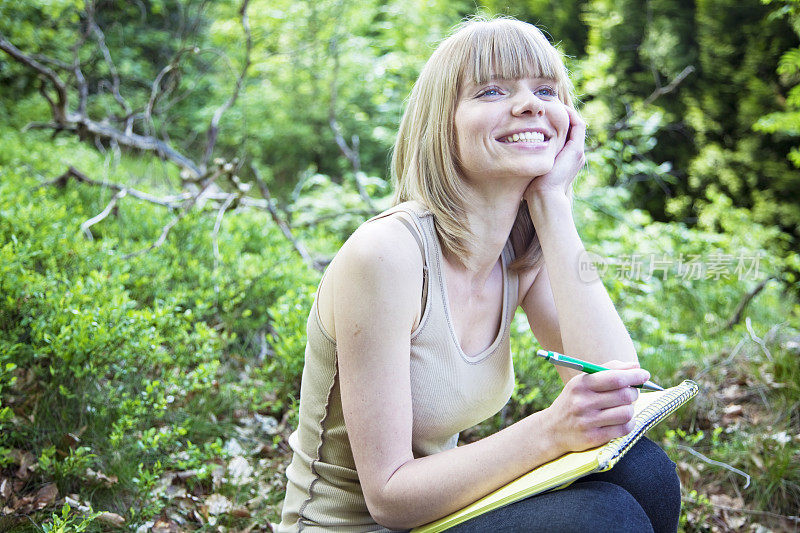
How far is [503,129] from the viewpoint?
1.61m

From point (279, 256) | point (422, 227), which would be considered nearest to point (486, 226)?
point (422, 227)

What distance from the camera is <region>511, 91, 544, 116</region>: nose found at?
63.3 inches

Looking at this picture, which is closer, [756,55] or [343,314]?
[343,314]

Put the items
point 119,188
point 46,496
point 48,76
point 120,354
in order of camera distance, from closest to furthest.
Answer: point 46,496 < point 120,354 < point 119,188 < point 48,76

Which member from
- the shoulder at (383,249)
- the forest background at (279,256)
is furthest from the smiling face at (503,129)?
the forest background at (279,256)

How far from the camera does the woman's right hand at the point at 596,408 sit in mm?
1282

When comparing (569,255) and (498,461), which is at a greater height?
(569,255)

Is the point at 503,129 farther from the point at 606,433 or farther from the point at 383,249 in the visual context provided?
the point at 606,433

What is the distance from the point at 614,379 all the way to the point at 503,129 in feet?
2.16

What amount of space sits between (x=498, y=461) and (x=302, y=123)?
6.58m

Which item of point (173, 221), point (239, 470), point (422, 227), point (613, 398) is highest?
point (422, 227)

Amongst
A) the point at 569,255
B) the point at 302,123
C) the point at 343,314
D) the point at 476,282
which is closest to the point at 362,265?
the point at 343,314

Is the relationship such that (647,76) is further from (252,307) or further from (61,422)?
(61,422)

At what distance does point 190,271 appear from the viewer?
3.12m
